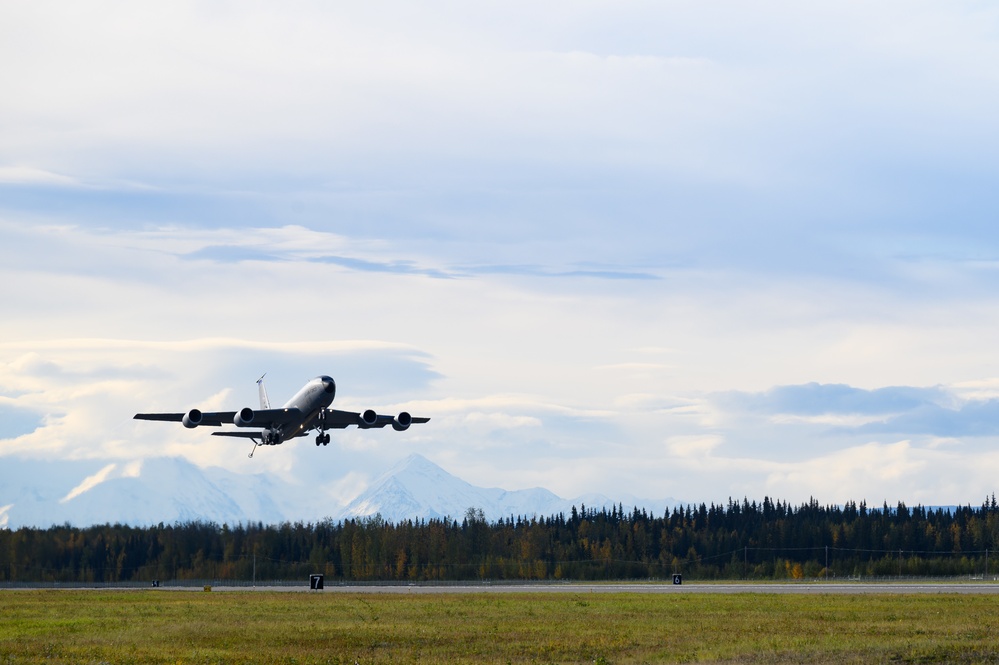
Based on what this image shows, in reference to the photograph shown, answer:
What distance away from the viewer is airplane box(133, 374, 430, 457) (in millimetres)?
79625

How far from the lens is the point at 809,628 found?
57.8 meters

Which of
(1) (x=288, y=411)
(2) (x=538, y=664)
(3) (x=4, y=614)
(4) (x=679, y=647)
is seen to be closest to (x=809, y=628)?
(4) (x=679, y=647)

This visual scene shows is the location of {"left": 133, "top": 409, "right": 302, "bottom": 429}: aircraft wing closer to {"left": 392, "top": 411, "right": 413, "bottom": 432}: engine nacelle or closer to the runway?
{"left": 392, "top": 411, "right": 413, "bottom": 432}: engine nacelle

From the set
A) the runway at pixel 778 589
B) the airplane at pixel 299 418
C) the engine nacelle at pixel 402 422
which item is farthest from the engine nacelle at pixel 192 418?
the runway at pixel 778 589

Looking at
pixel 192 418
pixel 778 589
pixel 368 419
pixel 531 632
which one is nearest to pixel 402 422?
pixel 368 419

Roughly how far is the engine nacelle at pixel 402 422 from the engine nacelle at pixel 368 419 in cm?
156

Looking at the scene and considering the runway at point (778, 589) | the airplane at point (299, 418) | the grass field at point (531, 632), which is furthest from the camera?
the runway at point (778, 589)

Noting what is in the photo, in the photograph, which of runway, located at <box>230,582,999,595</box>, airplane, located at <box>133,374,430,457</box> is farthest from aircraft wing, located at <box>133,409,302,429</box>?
runway, located at <box>230,582,999,595</box>

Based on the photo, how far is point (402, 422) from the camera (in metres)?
88.8

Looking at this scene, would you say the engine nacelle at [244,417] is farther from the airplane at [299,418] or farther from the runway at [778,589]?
the runway at [778,589]

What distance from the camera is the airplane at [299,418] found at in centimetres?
7962

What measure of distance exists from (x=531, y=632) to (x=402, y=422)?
3315 cm

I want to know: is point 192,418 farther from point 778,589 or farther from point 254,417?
point 778,589

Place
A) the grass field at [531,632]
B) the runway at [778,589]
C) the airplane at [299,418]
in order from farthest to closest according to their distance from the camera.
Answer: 1. the runway at [778,589]
2. the airplane at [299,418]
3. the grass field at [531,632]
